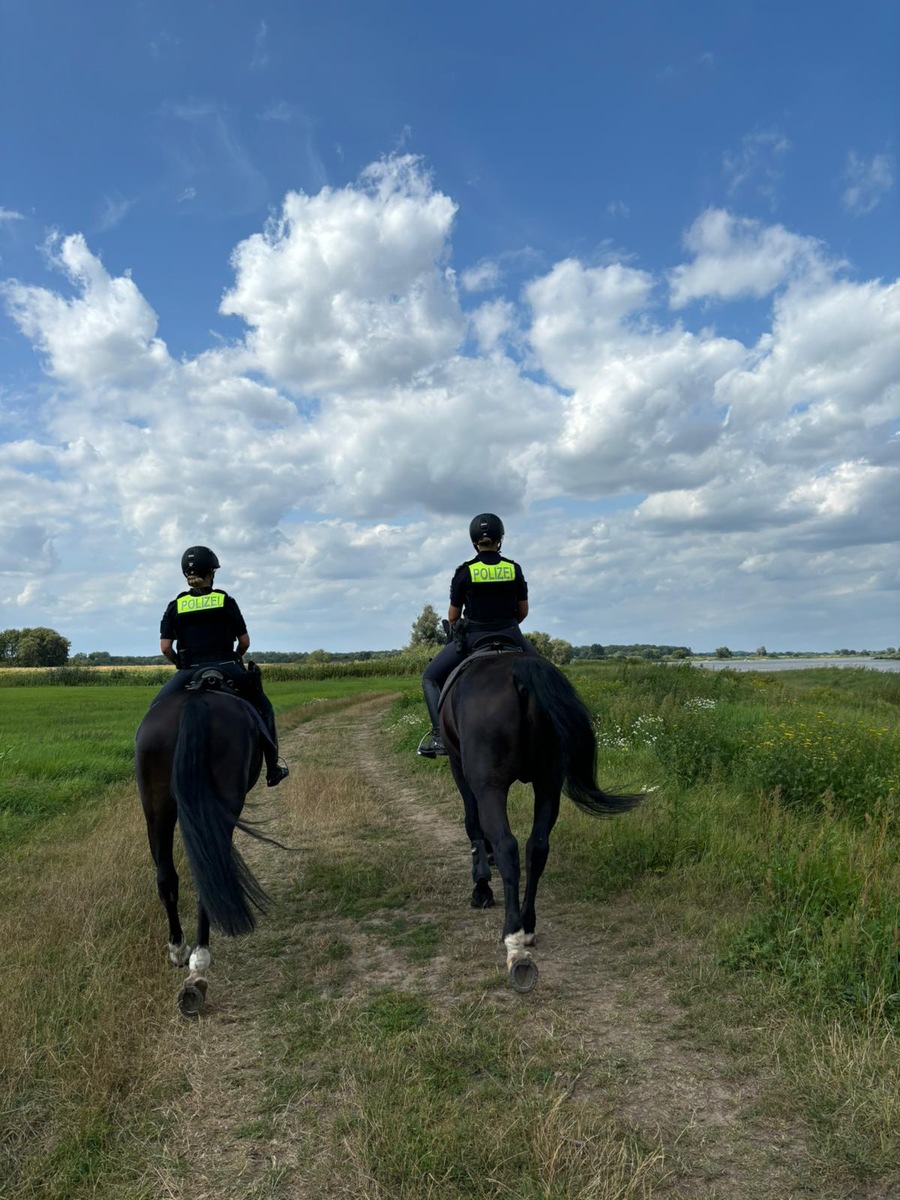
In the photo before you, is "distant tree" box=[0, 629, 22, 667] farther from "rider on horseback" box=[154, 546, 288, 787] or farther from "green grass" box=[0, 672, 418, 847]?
"rider on horseback" box=[154, 546, 288, 787]

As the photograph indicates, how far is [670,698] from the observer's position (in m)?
16.6

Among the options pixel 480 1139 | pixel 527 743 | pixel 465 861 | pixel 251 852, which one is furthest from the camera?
pixel 251 852

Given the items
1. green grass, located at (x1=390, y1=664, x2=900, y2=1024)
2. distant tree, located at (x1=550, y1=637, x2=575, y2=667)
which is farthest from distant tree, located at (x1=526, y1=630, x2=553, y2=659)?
green grass, located at (x1=390, y1=664, x2=900, y2=1024)

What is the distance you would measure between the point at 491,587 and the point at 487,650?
2.02 feet

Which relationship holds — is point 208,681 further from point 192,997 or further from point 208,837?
point 192,997

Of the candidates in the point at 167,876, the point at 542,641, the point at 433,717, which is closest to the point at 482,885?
the point at 433,717

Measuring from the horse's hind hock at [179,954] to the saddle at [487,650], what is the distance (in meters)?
2.73

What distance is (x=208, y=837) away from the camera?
4824 mm

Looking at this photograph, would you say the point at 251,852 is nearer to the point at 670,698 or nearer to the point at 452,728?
the point at 452,728

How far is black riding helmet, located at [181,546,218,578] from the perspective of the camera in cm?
621

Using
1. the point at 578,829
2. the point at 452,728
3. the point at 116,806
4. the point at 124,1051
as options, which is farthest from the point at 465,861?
the point at 116,806

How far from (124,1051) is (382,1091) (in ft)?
4.97

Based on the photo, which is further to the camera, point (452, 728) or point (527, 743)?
point (452, 728)

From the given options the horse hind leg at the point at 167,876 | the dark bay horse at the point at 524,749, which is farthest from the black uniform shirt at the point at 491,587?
the horse hind leg at the point at 167,876
